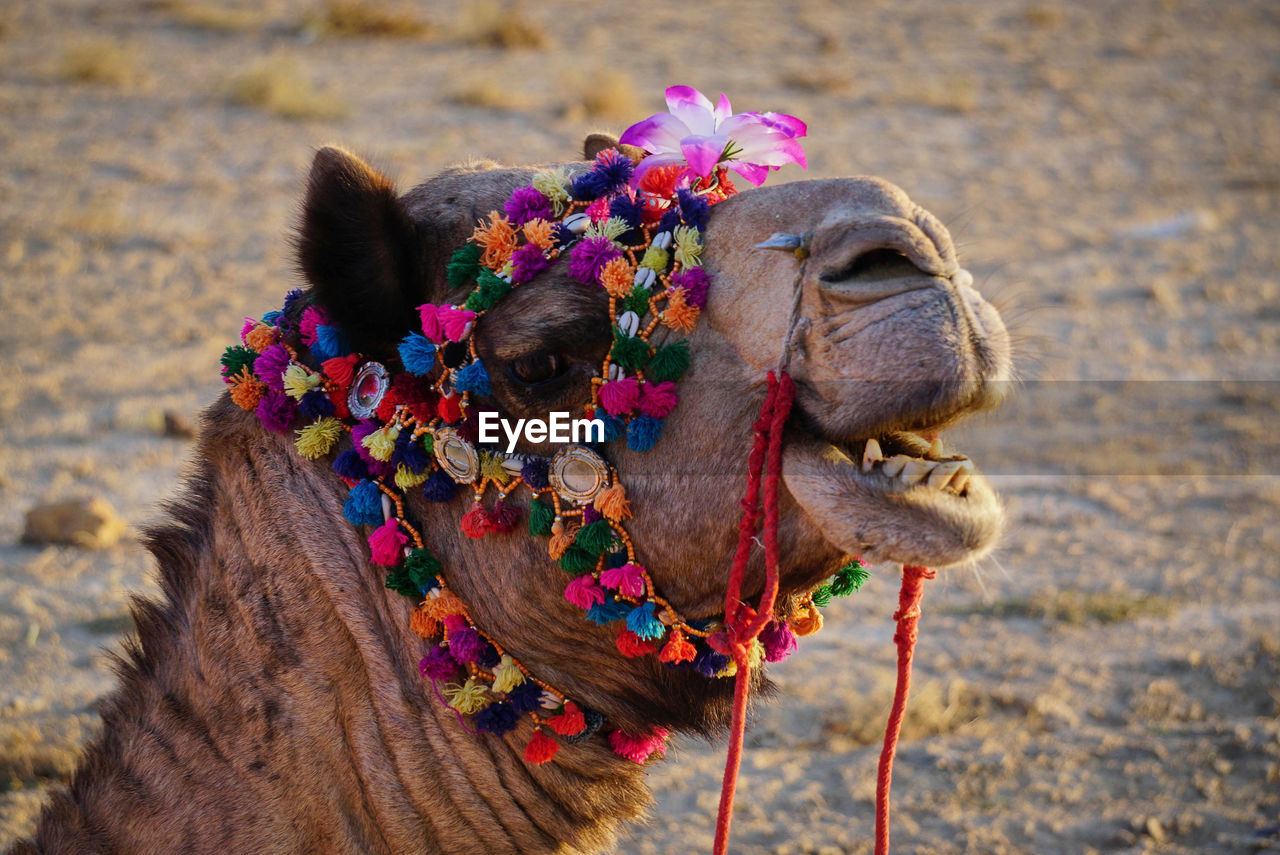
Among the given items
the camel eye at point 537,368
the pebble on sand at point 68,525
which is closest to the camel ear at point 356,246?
the camel eye at point 537,368

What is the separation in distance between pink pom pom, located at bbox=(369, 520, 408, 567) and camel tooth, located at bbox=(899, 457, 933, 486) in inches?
46.8

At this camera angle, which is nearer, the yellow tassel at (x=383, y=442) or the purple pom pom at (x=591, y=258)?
the purple pom pom at (x=591, y=258)

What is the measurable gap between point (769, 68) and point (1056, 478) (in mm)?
12441

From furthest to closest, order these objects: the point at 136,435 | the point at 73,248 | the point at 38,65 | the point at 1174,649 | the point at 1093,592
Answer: the point at 38,65, the point at 73,248, the point at 136,435, the point at 1093,592, the point at 1174,649

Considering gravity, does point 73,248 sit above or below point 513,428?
below

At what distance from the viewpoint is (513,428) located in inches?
108

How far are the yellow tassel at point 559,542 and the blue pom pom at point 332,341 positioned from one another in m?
0.68

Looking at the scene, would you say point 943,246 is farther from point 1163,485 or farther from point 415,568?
point 1163,485

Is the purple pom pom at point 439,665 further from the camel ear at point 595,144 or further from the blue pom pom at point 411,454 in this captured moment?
the camel ear at point 595,144

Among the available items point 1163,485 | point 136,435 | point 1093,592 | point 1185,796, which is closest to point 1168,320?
point 1163,485

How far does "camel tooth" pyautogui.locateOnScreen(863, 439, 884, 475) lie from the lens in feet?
7.85

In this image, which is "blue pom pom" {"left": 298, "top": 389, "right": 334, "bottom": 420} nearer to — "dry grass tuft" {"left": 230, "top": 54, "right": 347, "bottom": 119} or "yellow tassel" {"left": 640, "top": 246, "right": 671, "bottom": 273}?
"yellow tassel" {"left": 640, "top": 246, "right": 671, "bottom": 273}

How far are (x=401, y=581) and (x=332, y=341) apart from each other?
596mm

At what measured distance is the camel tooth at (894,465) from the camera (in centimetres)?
237
